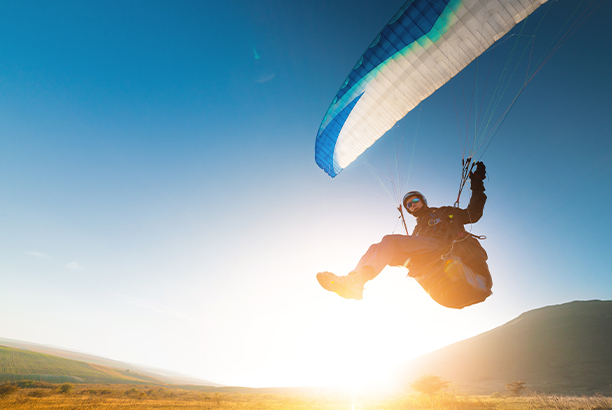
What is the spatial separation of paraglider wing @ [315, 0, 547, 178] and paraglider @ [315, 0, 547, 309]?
0.02 meters

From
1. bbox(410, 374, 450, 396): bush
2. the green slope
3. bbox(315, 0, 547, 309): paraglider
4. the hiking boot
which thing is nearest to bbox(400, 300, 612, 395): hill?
bbox(410, 374, 450, 396): bush

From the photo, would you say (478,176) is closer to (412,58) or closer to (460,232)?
(460,232)

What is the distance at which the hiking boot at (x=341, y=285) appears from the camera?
2.91m

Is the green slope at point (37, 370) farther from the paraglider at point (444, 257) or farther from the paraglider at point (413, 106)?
the paraglider at point (444, 257)

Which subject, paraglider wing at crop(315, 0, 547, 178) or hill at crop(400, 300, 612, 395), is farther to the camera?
hill at crop(400, 300, 612, 395)

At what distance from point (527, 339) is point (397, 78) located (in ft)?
274

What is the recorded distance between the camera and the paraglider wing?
5.39 m

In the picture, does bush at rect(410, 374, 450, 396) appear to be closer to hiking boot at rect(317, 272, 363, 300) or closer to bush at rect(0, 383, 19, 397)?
hiking boot at rect(317, 272, 363, 300)

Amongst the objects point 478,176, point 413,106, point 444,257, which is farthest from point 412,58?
point 444,257

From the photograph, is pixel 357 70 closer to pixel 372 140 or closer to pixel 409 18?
pixel 409 18

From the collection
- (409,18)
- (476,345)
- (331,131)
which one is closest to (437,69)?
(409,18)

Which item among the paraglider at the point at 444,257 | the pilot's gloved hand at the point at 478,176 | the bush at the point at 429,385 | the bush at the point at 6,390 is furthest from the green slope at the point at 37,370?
the pilot's gloved hand at the point at 478,176

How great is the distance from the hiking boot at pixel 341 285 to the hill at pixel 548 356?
54614mm

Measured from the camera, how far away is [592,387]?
3650 centimetres
